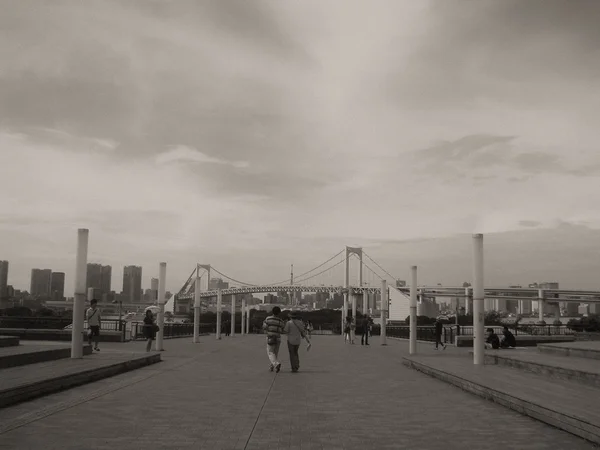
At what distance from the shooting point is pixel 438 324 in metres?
27.3

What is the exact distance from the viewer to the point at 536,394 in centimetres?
991

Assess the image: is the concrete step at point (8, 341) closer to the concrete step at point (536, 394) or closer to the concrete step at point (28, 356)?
the concrete step at point (28, 356)

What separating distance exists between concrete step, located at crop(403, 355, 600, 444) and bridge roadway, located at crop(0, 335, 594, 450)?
0.51 ft

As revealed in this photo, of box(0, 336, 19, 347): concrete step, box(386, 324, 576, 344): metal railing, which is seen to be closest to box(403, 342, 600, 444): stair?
box(0, 336, 19, 347): concrete step

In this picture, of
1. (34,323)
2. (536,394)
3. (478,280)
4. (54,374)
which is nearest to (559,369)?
(536,394)

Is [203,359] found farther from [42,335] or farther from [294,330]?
[42,335]

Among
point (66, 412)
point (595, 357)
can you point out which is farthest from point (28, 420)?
point (595, 357)

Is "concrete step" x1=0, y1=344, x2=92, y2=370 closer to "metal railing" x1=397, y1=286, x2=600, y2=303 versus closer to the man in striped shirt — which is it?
the man in striped shirt

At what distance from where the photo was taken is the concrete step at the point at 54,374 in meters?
9.55

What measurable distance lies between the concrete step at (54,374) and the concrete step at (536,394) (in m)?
6.15

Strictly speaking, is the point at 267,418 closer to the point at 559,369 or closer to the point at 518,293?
the point at 559,369

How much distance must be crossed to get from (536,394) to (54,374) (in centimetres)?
743

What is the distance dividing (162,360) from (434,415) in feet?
36.5

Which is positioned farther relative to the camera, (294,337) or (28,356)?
(294,337)
